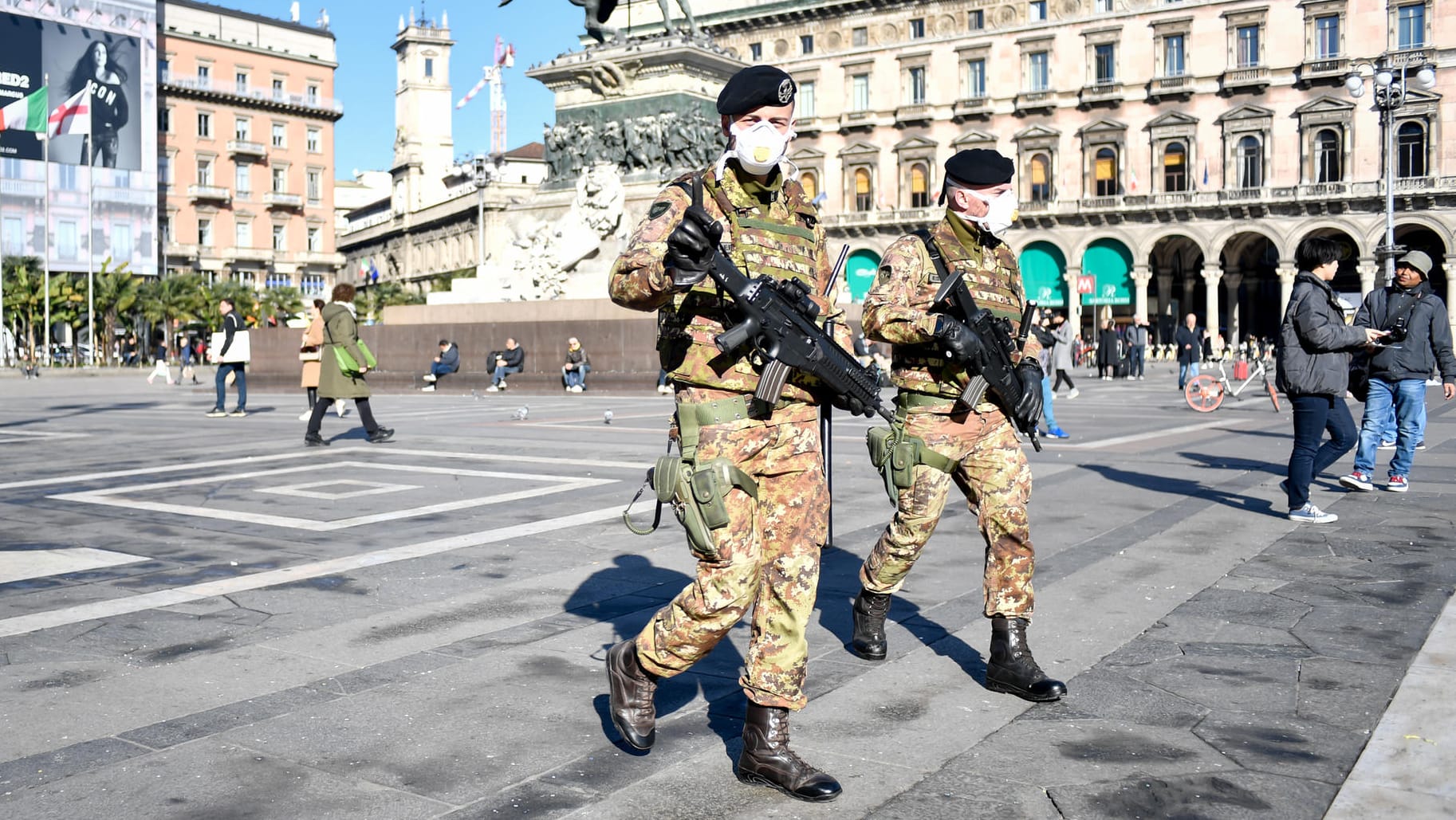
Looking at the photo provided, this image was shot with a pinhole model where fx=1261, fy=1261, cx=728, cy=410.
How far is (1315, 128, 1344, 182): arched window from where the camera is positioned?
5366 centimetres

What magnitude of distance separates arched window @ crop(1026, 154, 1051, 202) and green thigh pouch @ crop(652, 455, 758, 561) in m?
60.0

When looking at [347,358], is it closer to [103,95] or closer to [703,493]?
[703,493]

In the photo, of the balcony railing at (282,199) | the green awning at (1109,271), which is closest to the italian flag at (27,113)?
the balcony railing at (282,199)

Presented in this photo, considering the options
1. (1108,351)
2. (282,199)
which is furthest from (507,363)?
(282,199)

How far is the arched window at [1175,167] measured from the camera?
57750mm

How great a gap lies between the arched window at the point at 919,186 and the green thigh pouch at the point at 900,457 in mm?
60578

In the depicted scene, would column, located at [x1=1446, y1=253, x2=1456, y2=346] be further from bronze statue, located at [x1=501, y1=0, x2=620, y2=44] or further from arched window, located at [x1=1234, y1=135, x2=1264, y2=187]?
bronze statue, located at [x1=501, y1=0, x2=620, y2=44]

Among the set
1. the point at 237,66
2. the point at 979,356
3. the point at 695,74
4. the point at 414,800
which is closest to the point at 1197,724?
the point at 979,356

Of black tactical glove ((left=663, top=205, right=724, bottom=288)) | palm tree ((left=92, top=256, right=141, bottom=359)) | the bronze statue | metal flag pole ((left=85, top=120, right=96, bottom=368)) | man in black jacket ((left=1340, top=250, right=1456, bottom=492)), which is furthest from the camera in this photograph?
palm tree ((left=92, top=256, right=141, bottom=359))

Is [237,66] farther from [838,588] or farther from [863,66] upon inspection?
[838,588]

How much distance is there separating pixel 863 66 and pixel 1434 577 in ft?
204

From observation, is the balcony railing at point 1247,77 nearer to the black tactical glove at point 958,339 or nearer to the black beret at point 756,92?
the black tactical glove at point 958,339

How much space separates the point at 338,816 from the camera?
320 centimetres

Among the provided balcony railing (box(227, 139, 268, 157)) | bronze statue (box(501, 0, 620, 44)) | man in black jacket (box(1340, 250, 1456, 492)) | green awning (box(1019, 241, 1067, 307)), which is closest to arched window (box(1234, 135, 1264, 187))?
green awning (box(1019, 241, 1067, 307))
